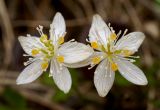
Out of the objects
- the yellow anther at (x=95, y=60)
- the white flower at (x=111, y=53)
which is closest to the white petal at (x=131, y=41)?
the white flower at (x=111, y=53)

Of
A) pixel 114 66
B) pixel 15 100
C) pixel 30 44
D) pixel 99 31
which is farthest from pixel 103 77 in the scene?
pixel 15 100

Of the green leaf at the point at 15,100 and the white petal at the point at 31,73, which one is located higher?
the white petal at the point at 31,73

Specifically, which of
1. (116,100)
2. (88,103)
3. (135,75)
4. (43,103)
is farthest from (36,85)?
(135,75)

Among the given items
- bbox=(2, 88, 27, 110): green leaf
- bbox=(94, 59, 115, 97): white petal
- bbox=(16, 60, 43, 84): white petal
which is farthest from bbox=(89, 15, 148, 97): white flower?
bbox=(2, 88, 27, 110): green leaf

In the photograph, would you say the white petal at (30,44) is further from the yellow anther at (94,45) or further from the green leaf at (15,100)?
the green leaf at (15,100)

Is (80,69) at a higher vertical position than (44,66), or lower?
lower

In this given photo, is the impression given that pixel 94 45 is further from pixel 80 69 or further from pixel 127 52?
pixel 80 69

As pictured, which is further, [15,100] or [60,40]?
[15,100]

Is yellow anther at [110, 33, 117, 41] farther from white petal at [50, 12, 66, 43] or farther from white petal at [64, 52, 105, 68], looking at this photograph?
white petal at [50, 12, 66, 43]
